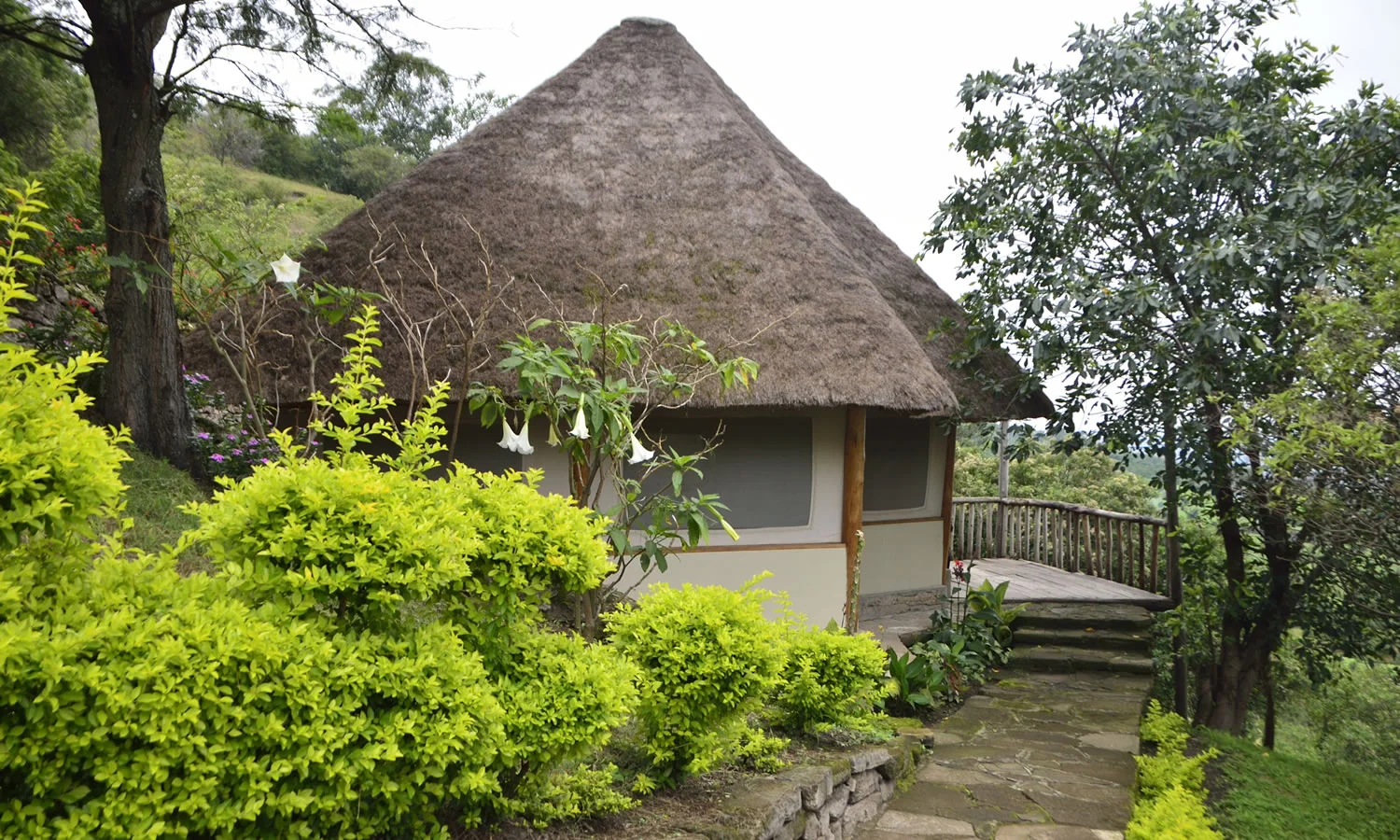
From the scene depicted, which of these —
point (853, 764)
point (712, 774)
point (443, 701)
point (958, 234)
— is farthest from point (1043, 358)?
point (443, 701)

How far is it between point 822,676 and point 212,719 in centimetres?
318

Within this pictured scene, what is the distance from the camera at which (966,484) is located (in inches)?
671

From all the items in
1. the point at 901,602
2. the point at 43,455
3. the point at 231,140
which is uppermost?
the point at 231,140

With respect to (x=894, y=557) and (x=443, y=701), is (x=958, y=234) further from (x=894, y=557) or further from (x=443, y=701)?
(x=443, y=701)

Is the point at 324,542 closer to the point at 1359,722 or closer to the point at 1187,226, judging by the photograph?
the point at 1187,226

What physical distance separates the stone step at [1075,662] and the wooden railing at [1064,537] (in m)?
2.19

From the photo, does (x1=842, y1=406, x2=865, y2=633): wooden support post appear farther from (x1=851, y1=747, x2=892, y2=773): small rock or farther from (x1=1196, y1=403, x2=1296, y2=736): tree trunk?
(x1=851, y1=747, x2=892, y2=773): small rock

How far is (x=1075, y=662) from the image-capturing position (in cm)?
802

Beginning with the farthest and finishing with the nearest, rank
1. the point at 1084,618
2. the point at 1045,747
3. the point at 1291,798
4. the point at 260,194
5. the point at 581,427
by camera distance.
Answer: the point at 260,194 < the point at 1084,618 < the point at 1291,798 < the point at 1045,747 < the point at 581,427

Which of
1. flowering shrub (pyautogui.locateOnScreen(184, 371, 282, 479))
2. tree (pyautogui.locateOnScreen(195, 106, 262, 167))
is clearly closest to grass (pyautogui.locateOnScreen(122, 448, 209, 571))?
flowering shrub (pyautogui.locateOnScreen(184, 371, 282, 479))

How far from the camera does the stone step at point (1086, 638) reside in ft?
27.6

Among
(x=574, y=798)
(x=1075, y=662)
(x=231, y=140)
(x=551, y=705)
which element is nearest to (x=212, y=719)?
(x=551, y=705)

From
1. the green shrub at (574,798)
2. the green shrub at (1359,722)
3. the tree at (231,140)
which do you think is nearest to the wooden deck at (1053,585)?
the green shrub at (1359,722)

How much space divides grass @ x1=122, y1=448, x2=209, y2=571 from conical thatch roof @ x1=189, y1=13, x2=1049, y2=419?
3.04 feet
